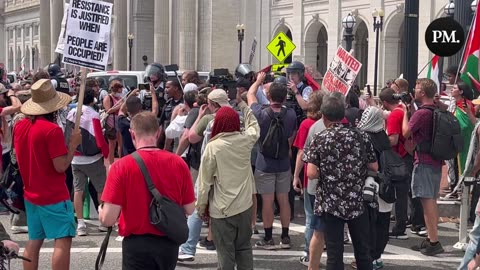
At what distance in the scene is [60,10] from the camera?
72.6m

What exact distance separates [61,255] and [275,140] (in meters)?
3.50

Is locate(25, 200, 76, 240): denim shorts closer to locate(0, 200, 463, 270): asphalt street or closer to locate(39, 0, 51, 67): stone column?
locate(0, 200, 463, 270): asphalt street

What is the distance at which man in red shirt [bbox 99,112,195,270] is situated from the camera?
213 inches

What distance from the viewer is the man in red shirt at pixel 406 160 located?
947 centimetres

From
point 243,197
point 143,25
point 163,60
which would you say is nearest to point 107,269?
point 243,197

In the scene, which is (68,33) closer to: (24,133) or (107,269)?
(24,133)

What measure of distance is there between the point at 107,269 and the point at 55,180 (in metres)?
1.99

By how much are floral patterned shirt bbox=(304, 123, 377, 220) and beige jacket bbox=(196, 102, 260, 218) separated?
0.70 meters

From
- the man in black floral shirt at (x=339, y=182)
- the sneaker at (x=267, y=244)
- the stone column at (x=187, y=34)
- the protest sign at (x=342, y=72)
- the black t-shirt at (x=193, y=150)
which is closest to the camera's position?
the man in black floral shirt at (x=339, y=182)

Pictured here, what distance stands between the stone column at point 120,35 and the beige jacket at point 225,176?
5144cm

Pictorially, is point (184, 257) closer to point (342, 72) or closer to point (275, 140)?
point (275, 140)

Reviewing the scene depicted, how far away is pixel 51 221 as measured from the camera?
689 cm

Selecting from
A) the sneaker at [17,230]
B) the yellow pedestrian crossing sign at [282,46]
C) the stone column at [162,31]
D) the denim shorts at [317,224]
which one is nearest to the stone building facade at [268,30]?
the stone column at [162,31]

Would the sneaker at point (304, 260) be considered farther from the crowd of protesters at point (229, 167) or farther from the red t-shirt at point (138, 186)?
the red t-shirt at point (138, 186)
